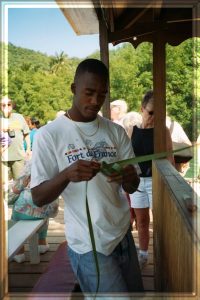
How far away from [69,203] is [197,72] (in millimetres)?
974

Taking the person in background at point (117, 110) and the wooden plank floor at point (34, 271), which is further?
the person in background at point (117, 110)

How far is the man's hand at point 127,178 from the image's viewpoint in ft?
3.89

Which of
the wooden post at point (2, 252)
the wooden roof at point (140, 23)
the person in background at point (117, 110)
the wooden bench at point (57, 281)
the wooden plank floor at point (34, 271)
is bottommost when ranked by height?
the wooden plank floor at point (34, 271)

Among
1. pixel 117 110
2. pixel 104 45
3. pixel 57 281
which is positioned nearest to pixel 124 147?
pixel 57 281

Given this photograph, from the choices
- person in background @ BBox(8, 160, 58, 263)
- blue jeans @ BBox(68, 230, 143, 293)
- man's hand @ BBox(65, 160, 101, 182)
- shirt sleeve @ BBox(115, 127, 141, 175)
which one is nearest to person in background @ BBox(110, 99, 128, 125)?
person in background @ BBox(8, 160, 58, 263)

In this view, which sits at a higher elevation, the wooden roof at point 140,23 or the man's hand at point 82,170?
the wooden roof at point 140,23

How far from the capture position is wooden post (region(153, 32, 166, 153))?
9.70ft

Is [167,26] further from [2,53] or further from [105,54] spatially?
[2,53]

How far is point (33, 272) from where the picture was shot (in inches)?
112

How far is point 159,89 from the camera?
296 cm

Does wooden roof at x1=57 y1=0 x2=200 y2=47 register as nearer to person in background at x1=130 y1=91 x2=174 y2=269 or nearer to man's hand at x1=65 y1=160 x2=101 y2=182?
person in background at x1=130 y1=91 x2=174 y2=269

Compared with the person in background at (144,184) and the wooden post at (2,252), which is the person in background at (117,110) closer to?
the person in background at (144,184)

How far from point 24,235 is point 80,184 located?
1.47 metres

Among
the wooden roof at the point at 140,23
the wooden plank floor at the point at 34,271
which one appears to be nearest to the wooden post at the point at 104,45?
the wooden roof at the point at 140,23
